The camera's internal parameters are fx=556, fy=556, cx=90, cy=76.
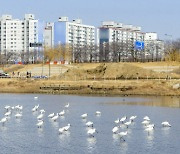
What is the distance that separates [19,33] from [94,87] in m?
119

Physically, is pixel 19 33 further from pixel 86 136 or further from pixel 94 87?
pixel 86 136

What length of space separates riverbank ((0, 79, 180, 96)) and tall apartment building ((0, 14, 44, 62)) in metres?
103

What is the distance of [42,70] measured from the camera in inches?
4279

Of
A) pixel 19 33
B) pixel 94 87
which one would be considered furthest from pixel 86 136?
pixel 19 33

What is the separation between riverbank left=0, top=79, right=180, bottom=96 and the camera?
67.6m

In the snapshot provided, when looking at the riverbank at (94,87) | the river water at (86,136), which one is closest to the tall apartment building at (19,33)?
the riverbank at (94,87)

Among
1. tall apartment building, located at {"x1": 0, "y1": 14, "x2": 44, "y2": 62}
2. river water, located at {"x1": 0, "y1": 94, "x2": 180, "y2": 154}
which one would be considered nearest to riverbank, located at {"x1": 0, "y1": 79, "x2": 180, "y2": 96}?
river water, located at {"x1": 0, "y1": 94, "x2": 180, "y2": 154}

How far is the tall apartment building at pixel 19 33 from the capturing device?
180 m

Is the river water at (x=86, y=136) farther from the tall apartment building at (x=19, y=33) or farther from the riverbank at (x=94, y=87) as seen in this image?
the tall apartment building at (x=19, y=33)

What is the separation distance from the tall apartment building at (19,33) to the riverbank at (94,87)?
102763 millimetres

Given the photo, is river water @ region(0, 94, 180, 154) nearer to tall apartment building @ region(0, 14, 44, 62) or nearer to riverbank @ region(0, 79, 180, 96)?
riverbank @ region(0, 79, 180, 96)

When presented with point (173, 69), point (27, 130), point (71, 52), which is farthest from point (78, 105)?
point (71, 52)

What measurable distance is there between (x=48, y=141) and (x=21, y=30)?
160m

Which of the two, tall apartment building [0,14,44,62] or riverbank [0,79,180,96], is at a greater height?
tall apartment building [0,14,44,62]
